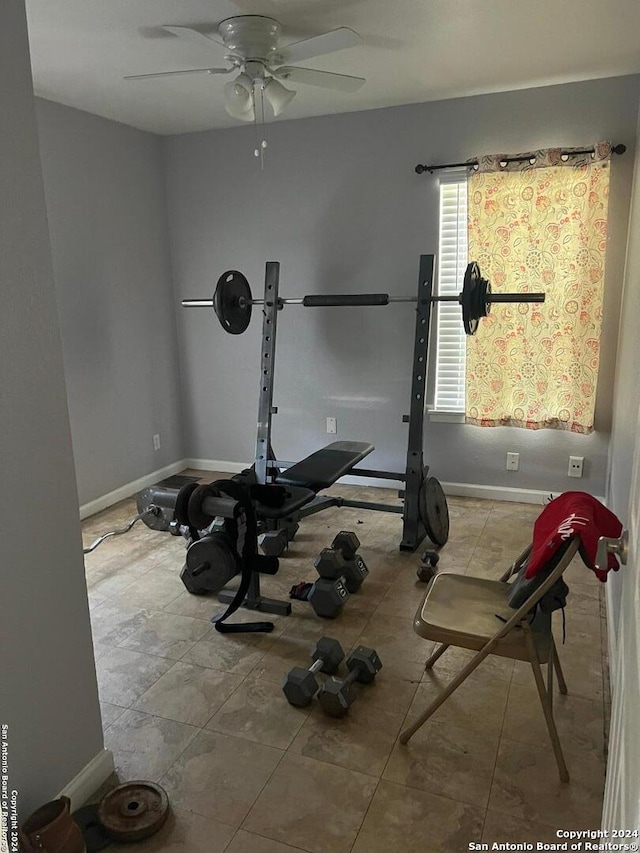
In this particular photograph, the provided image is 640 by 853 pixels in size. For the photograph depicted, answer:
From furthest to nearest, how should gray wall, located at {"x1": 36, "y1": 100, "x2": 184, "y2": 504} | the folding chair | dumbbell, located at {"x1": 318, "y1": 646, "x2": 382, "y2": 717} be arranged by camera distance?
gray wall, located at {"x1": 36, "y1": 100, "x2": 184, "y2": 504}, dumbbell, located at {"x1": 318, "y1": 646, "x2": 382, "y2": 717}, the folding chair

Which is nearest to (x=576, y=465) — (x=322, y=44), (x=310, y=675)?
(x=310, y=675)

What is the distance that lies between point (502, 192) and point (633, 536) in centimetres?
287

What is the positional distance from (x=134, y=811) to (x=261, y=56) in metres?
2.72

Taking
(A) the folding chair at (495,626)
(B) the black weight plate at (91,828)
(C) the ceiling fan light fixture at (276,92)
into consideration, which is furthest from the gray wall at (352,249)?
(B) the black weight plate at (91,828)

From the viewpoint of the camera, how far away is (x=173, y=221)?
14.1 ft

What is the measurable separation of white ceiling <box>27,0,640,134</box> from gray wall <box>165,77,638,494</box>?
18cm

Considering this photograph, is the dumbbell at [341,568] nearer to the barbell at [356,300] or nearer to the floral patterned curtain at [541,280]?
the barbell at [356,300]

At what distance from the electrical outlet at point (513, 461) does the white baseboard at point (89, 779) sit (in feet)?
9.16

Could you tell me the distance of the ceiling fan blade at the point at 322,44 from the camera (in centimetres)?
215

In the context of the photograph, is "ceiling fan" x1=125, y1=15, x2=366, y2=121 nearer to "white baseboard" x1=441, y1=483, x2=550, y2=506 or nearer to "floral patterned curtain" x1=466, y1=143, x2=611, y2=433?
"floral patterned curtain" x1=466, y1=143, x2=611, y2=433

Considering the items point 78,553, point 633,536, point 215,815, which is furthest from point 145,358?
point 633,536

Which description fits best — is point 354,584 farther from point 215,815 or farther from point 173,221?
point 173,221

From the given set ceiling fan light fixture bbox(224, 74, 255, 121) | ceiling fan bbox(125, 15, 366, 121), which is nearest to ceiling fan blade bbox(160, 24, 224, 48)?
ceiling fan bbox(125, 15, 366, 121)

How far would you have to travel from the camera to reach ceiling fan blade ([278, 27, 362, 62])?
84.5 inches
